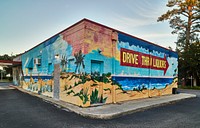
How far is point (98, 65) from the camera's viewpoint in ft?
30.1

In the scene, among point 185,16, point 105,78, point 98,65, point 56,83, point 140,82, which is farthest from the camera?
point 185,16

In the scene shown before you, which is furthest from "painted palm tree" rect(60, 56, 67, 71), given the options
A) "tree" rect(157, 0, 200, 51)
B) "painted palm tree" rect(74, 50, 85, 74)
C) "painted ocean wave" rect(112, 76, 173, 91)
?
"tree" rect(157, 0, 200, 51)

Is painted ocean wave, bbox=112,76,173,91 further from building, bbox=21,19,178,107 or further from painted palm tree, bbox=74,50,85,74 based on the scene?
painted palm tree, bbox=74,50,85,74

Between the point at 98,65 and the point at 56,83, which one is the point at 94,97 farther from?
the point at 56,83

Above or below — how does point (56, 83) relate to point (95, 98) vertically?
above

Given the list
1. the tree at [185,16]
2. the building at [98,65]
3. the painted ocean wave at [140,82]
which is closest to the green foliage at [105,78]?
the building at [98,65]

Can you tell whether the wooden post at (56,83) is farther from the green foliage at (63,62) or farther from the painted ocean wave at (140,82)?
the painted ocean wave at (140,82)

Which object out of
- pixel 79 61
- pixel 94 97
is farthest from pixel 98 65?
pixel 94 97

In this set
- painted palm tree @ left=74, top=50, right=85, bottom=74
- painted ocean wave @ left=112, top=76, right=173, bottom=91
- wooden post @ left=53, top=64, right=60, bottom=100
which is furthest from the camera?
wooden post @ left=53, top=64, right=60, bottom=100

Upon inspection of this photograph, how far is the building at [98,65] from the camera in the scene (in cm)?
849

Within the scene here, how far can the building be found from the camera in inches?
334

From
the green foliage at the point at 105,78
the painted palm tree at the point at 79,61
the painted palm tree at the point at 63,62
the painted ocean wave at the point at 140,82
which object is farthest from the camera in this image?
A: the painted ocean wave at the point at 140,82

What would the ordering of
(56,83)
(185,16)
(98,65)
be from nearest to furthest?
1. (98,65)
2. (56,83)
3. (185,16)

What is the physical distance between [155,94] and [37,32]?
1235cm
